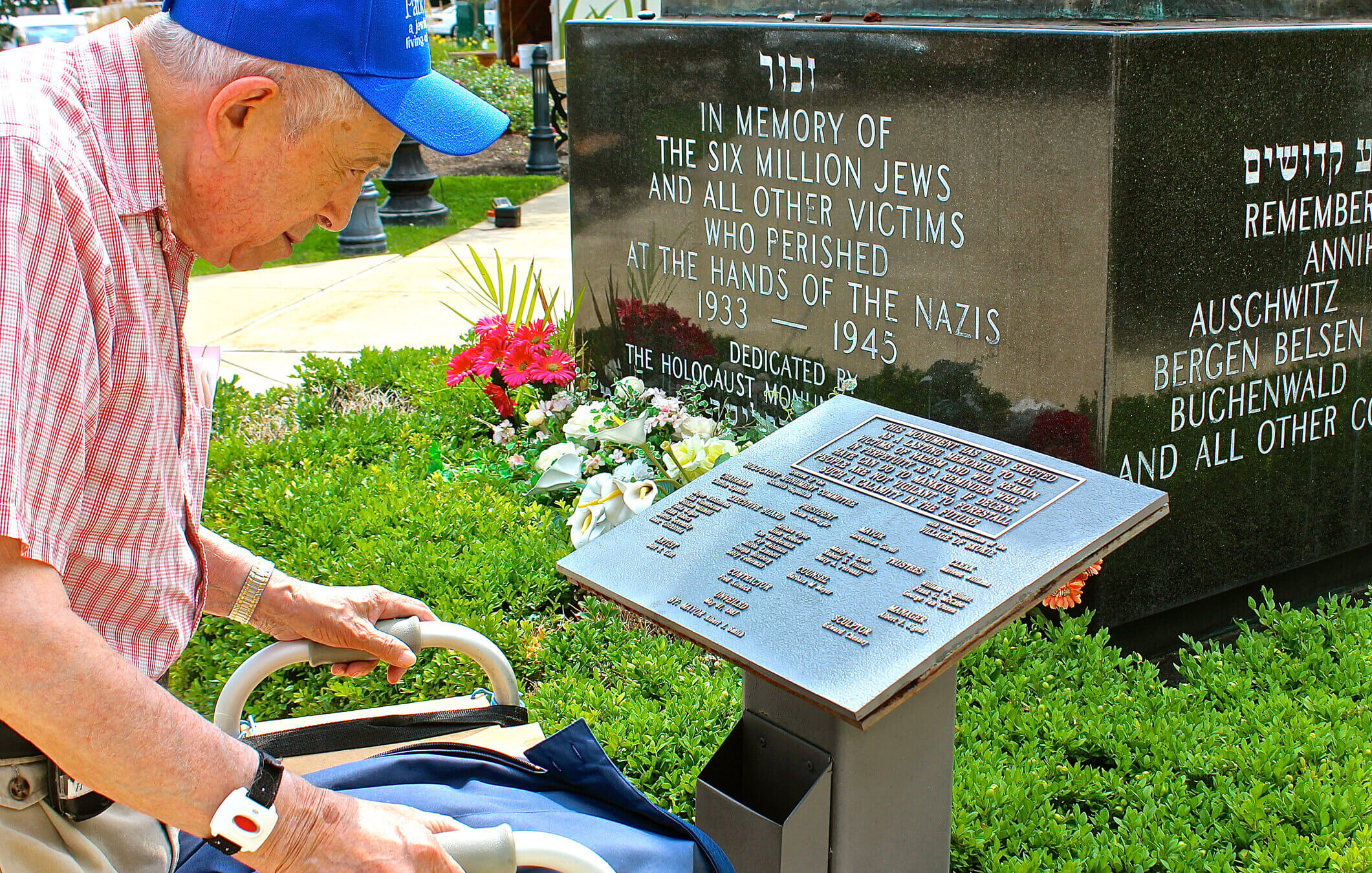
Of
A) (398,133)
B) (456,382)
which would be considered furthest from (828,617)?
(456,382)

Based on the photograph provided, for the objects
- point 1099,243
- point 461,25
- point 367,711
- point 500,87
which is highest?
point 461,25

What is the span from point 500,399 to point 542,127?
401 inches

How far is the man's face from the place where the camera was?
1667 mm

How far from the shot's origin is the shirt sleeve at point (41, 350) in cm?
135

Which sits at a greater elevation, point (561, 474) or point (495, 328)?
point (495, 328)

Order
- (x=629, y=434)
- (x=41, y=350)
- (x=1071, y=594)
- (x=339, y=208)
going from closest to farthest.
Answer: (x=41, y=350), (x=339, y=208), (x=1071, y=594), (x=629, y=434)

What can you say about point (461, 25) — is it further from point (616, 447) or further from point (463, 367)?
point (616, 447)

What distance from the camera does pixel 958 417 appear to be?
399 cm

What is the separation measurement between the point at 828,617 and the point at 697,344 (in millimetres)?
3182

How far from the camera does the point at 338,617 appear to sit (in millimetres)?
2271

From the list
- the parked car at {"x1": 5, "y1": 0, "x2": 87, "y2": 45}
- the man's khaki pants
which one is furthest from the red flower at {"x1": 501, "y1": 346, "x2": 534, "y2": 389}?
the parked car at {"x1": 5, "y1": 0, "x2": 87, "y2": 45}

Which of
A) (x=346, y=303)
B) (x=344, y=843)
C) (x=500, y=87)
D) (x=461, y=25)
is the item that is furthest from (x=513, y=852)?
(x=461, y=25)

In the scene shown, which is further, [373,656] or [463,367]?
[463,367]

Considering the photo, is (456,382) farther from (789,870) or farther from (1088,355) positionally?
(789,870)
